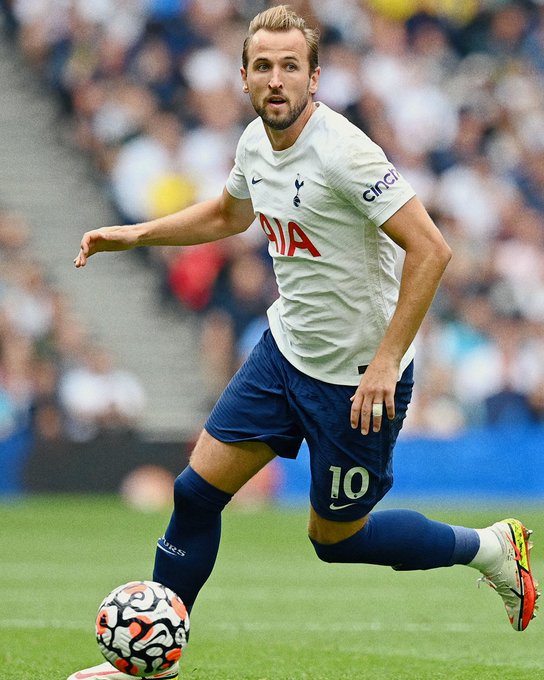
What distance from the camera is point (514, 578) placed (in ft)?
22.0

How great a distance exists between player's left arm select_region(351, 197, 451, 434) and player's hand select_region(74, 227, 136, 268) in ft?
4.55

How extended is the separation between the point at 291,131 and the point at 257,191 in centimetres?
33

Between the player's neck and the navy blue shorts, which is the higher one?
the player's neck

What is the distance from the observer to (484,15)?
64.0 feet

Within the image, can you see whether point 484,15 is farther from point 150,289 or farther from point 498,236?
point 150,289

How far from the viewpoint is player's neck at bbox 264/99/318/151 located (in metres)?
5.93

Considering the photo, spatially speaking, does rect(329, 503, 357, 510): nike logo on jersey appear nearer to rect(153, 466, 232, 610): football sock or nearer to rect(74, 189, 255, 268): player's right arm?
rect(153, 466, 232, 610): football sock

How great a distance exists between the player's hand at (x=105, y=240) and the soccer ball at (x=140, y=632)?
156 cm

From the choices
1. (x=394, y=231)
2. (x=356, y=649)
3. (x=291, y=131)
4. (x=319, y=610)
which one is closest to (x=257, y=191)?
(x=291, y=131)

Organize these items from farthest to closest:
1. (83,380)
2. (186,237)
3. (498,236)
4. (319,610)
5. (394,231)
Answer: (498,236), (83,380), (319,610), (186,237), (394,231)

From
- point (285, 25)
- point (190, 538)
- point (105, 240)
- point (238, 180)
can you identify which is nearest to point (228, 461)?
point (190, 538)

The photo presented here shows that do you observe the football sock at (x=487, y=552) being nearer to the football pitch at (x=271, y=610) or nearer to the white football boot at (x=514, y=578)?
the white football boot at (x=514, y=578)

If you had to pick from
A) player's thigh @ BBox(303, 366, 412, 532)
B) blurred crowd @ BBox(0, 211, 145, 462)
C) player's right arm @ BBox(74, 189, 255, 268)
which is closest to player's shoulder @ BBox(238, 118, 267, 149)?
player's right arm @ BBox(74, 189, 255, 268)

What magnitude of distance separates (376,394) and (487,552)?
4.44 feet
